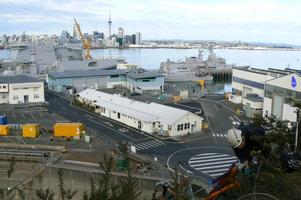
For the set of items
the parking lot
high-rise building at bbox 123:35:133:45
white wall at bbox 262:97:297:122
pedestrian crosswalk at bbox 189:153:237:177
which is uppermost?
high-rise building at bbox 123:35:133:45

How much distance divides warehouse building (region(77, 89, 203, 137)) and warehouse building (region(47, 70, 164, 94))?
5816mm

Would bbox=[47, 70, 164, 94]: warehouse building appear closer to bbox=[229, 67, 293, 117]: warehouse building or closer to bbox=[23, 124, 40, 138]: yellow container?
bbox=[229, 67, 293, 117]: warehouse building

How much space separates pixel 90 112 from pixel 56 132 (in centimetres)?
417

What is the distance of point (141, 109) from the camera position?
12953mm

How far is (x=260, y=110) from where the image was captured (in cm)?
1411

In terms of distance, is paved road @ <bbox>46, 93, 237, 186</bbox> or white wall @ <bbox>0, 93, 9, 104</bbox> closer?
paved road @ <bbox>46, 93, 237, 186</bbox>

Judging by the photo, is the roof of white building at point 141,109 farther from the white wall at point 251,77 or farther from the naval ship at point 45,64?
the naval ship at point 45,64

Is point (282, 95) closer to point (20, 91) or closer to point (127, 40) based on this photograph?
point (20, 91)

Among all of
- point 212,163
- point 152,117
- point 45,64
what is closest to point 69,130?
point 152,117

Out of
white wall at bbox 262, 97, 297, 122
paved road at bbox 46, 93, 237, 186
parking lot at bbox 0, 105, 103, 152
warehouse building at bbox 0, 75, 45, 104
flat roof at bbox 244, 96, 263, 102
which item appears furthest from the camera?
warehouse building at bbox 0, 75, 45, 104

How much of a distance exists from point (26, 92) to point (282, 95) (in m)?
11.0

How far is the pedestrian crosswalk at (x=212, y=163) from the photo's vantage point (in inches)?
320

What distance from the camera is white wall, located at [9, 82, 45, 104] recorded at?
1602 cm

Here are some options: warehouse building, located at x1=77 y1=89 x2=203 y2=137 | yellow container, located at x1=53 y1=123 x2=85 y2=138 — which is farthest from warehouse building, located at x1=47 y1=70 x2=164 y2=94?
yellow container, located at x1=53 y1=123 x2=85 y2=138
